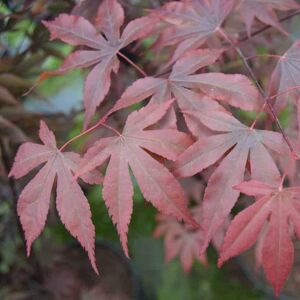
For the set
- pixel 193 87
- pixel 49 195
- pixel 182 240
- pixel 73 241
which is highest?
pixel 193 87

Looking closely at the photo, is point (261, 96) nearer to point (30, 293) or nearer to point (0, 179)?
point (0, 179)

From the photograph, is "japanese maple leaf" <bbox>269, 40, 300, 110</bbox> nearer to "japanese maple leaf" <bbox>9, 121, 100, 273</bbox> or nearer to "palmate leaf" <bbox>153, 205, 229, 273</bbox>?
"japanese maple leaf" <bbox>9, 121, 100, 273</bbox>

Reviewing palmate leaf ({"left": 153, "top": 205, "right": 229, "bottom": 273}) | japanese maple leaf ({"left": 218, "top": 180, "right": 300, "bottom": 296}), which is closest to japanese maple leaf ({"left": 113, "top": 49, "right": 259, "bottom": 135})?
japanese maple leaf ({"left": 218, "top": 180, "right": 300, "bottom": 296})

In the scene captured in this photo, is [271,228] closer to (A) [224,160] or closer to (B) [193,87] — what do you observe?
(A) [224,160]

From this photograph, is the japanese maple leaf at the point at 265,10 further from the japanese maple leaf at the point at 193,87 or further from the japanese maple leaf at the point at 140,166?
the japanese maple leaf at the point at 140,166

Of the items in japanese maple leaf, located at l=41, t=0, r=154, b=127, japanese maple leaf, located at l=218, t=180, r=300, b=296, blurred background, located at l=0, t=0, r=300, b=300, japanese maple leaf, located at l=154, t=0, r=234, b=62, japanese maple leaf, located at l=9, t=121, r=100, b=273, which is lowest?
blurred background, located at l=0, t=0, r=300, b=300

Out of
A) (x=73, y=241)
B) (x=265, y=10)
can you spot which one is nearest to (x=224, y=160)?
(x=265, y=10)

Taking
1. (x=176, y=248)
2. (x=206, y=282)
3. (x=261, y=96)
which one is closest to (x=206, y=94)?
(x=261, y=96)
